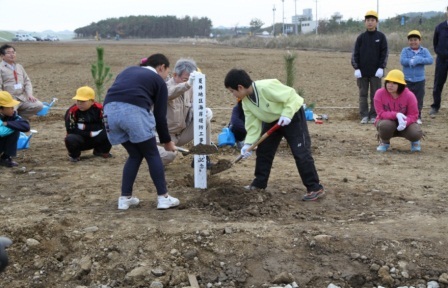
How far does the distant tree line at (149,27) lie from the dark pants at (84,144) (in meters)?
110

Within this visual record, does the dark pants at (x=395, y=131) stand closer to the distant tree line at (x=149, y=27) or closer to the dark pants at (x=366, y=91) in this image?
the dark pants at (x=366, y=91)

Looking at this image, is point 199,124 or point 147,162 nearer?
point 147,162

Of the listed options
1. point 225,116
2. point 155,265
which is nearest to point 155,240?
point 155,265

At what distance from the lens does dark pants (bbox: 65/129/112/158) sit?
7141mm

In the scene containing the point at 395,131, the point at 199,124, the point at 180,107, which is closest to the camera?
the point at 199,124

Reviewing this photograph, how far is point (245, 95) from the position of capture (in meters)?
5.30

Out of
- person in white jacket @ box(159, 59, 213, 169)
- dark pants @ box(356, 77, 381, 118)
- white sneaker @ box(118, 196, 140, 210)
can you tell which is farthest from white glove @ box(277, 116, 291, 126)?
dark pants @ box(356, 77, 381, 118)

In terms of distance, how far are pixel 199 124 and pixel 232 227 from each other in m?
1.47

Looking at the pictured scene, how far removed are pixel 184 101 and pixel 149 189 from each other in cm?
129

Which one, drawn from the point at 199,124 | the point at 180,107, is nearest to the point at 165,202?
the point at 199,124

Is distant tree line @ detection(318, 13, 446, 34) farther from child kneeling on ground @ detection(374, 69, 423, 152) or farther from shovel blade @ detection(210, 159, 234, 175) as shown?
shovel blade @ detection(210, 159, 234, 175)

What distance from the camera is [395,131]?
7652 millimetres

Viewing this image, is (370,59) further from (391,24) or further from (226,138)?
(391,24)

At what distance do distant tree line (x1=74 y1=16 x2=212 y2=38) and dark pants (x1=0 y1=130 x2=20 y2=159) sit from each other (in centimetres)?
11012
